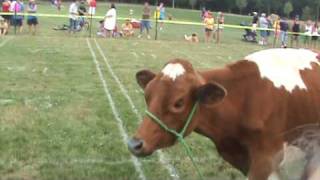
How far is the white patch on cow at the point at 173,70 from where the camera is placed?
4.08m

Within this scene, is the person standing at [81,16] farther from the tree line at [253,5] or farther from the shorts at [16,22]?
the tree line at [253,5]

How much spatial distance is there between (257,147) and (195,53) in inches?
743

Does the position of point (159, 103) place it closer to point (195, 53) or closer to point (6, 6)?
point (195, 53)

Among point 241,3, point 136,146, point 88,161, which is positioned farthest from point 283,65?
point 241,3

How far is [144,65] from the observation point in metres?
18.3

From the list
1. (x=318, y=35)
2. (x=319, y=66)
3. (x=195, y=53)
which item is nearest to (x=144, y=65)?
(x=195, y=53)

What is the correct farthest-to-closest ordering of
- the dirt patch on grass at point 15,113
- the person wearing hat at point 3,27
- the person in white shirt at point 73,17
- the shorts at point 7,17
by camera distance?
1. the person in white shirt at point 73,17
2. the shorts at point 7,17
3. the person wearing hat at point 3,27
4. the dirt patch on grass at point 15,113

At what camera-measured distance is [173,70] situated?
4.11 metres

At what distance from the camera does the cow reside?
13.4ft

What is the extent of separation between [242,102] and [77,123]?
532 cm

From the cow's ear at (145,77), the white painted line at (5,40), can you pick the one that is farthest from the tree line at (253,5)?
the cow's ear at (145,77)

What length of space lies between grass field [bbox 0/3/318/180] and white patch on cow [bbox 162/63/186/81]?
9.52 ft

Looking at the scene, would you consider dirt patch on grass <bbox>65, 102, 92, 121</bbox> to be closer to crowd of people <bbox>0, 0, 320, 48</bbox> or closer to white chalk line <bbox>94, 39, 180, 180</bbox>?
white chalk line <bbox>94, 39, 180, 180</bbox>

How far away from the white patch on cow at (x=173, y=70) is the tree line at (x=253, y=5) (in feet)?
277
